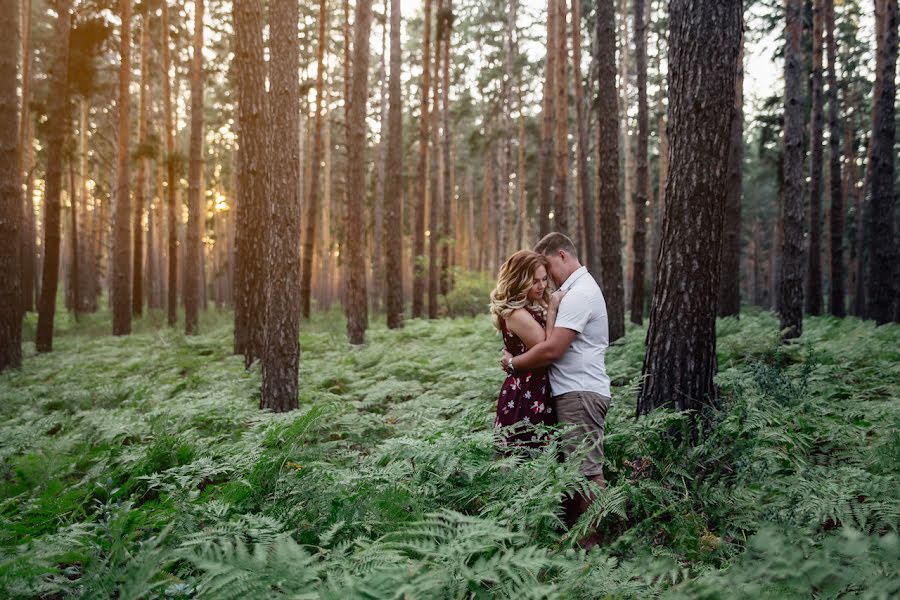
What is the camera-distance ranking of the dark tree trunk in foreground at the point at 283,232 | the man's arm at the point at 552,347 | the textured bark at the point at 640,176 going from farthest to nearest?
the textured bark at the point at 640,176 < the dark tree trunk in foreground at the point at 283,232 < the man's arm at the point at 552,347

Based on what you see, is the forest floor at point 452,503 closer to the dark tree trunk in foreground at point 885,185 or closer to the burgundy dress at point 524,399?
the burgundy dress at point 524,399

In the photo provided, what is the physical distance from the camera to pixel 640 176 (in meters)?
13.5

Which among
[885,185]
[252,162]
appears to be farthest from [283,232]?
[885,185]

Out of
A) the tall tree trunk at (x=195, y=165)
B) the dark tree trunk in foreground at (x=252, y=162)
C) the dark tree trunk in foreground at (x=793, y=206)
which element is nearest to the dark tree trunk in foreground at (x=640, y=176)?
the dark tree trunk in foreground at (x=793, y=206)

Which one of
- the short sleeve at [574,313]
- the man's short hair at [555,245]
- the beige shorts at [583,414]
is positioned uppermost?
the man's short hair at [555,245]

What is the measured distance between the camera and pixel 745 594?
2031 mm

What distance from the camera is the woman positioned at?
4.06 m

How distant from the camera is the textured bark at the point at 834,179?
16.4 meters

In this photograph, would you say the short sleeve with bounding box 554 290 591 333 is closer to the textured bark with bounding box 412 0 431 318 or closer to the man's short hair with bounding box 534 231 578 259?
the man's short hair with bounding box 534 231 578 259

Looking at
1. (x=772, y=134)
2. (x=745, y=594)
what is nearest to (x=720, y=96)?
(x=745, y=594)

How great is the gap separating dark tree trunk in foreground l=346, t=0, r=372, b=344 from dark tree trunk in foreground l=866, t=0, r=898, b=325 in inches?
466

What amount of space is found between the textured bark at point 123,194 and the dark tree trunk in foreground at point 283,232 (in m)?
11.2

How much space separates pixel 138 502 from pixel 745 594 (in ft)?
13.4

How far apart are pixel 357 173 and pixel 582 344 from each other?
36.2ft
